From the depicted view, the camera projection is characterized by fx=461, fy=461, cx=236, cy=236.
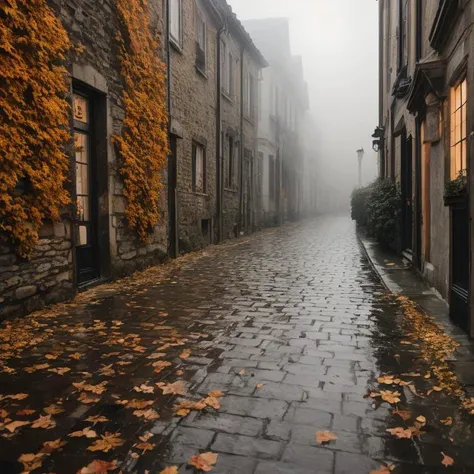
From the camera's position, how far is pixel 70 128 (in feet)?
22.2

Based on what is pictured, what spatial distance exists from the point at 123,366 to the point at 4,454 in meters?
1.39

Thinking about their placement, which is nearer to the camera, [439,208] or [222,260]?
[439,208]

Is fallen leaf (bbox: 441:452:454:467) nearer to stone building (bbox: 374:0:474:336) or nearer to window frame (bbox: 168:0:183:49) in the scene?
stone building (bbox: 374:0:474:336)

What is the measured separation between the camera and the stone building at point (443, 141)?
470 cm

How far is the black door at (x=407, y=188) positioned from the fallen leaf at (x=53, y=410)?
8.85 meters

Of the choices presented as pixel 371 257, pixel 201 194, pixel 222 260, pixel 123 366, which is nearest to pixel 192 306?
pixel 123 366

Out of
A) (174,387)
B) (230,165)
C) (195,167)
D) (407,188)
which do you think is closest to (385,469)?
(174,387)

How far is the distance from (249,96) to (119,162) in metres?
13.8

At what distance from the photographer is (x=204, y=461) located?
2416 millimetres

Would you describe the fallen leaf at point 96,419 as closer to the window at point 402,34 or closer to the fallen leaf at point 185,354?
the fallen leaf at point 185,354

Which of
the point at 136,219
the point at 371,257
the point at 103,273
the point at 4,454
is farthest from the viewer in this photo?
the point at 371,257

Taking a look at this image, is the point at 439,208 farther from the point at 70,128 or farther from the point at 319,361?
the point at 70,128

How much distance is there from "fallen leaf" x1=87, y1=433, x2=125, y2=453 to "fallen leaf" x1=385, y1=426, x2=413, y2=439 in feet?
5.13

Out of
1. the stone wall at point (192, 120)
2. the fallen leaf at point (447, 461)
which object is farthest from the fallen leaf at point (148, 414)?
the stone wall at point (192, 120)
